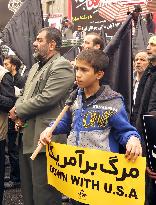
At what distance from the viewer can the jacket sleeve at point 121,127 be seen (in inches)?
115

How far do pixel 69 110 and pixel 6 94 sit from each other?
1457 mm

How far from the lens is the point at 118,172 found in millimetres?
2836

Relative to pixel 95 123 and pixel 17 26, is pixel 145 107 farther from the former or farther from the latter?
pixel 17 26

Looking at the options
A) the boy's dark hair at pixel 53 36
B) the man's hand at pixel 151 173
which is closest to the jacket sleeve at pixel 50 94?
the boy's dark hair at pixel 53 36

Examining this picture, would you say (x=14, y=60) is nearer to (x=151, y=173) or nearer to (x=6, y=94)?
(x=6, y=94)

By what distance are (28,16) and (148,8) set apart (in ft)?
35.8

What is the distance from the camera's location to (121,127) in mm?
2951

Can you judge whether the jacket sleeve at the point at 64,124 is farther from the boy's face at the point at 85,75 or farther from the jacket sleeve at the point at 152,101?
the jacket sleeve at the point at 152,101

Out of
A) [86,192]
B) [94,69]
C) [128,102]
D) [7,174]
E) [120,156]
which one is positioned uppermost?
[94,69]

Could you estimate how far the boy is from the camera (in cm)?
300

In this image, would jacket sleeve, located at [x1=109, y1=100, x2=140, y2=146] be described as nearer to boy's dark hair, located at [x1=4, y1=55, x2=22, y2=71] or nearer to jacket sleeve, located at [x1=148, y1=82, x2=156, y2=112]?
jacket sleeve, located at [x1=148, y1=82, x2=156, y2=112]

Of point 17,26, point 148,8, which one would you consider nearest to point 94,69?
point 17,26

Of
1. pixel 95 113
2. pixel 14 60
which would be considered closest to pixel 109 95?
pixel 95 113

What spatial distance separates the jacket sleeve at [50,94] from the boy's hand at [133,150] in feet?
4.28
